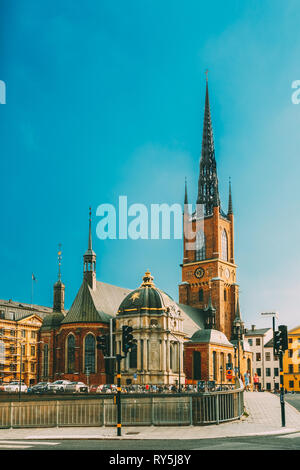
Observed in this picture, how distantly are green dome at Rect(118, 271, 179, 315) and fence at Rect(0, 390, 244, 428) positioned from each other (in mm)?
45300

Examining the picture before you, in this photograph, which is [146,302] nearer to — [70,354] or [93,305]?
[93,305]

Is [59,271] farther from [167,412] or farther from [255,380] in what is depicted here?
[167,412]

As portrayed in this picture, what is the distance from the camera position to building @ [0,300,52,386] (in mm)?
94000

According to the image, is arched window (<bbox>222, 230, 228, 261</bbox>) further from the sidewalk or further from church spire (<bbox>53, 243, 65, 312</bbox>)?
the sidewalk

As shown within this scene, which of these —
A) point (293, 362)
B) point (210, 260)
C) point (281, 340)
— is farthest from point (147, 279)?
point (281, 340)

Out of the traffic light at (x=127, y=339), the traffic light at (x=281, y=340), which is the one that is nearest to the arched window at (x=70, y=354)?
the traffic light at (x=281, y=340)

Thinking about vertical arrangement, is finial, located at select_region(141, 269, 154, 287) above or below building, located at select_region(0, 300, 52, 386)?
above

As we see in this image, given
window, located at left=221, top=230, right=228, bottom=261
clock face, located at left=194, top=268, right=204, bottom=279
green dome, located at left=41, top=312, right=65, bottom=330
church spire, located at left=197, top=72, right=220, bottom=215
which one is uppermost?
church spire, located at left=197, top=72, right=220, bottom=215

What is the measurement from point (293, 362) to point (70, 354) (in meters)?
47.8

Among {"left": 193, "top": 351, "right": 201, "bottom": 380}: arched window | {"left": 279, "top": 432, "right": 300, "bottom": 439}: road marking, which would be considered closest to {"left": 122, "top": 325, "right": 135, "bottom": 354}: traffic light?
{"left": 279, "top": 432, "right": 300, "bottom": 439}: road marking

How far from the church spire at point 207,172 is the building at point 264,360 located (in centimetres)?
2797

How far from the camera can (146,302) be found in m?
76.0
